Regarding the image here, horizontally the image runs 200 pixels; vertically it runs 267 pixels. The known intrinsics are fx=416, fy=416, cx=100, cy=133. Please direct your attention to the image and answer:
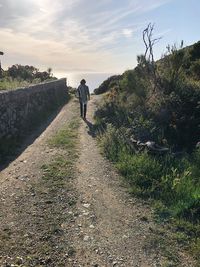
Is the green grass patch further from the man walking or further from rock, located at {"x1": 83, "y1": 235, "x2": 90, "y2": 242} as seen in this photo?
rock, located at {"x1": 83, "y1": 235, "x2": 90, "y2": 242}

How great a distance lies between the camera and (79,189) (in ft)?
30.2

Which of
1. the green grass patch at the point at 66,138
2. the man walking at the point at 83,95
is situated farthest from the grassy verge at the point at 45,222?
the man walking at the point at 83,95

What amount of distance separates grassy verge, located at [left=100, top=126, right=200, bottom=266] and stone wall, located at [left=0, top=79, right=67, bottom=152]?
3.48m

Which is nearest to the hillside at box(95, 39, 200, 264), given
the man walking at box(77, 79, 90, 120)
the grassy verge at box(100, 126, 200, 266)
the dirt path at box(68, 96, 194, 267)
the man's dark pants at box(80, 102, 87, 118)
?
the grassy verge at box(100, 126, 200, 266)

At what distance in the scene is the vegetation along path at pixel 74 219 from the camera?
6434 mm

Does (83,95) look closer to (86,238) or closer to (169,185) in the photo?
(169,185)

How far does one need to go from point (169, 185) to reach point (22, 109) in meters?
8.68

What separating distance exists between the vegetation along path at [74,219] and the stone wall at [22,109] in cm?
226

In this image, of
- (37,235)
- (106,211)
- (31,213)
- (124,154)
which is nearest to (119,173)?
(124,154)

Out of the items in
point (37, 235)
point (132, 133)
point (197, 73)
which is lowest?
point (37, 235)

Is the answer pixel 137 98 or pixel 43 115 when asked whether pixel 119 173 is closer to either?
pixel 137 98

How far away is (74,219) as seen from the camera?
765cm

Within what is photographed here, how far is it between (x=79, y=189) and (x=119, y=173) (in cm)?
178

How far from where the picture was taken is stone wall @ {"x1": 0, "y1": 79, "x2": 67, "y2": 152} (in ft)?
44.5
